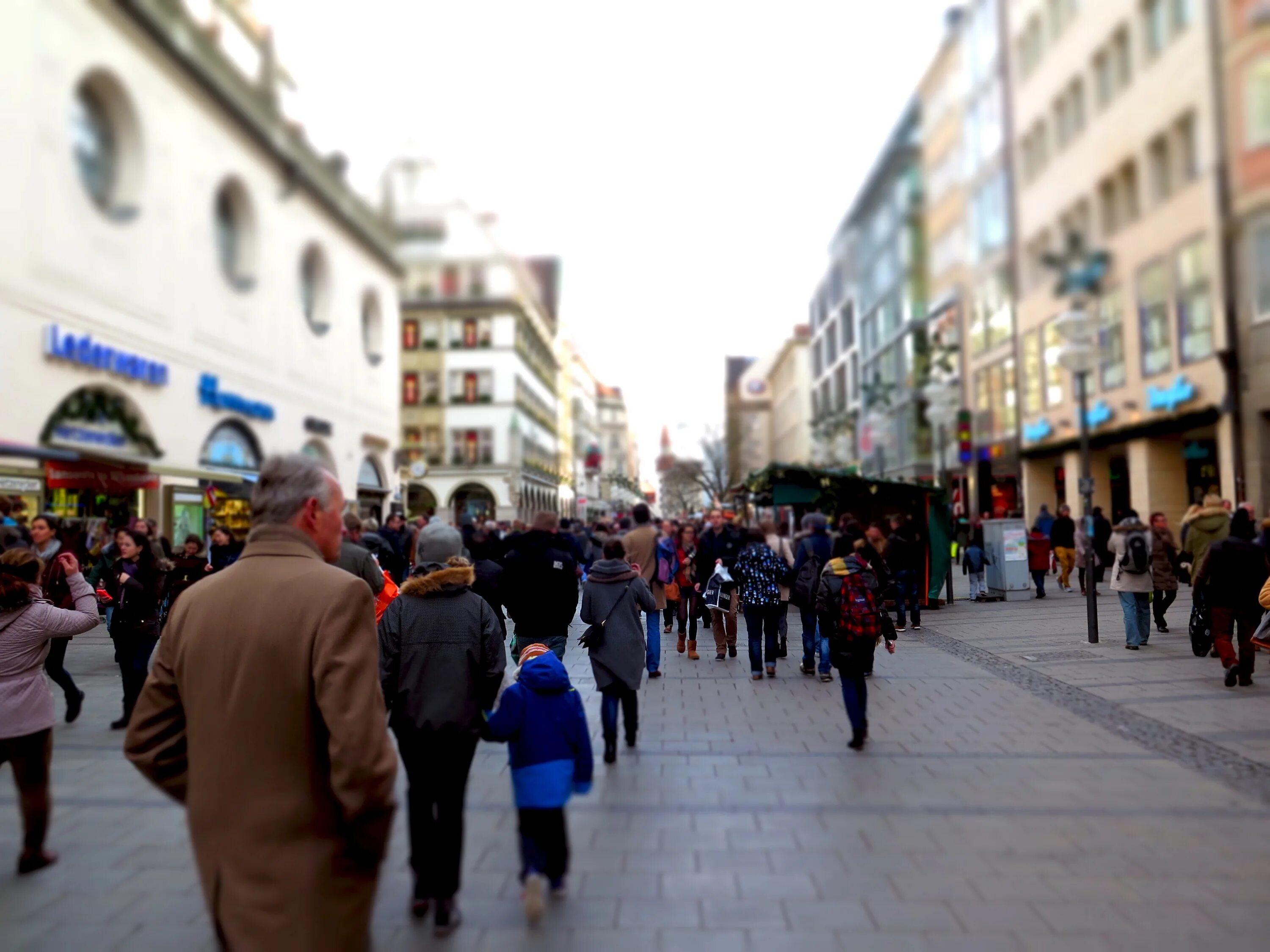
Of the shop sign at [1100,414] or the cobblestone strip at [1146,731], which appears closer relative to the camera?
the cobblestone strip at [1146,731]

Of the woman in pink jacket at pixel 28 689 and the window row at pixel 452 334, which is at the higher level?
the window row at pixel 452 334

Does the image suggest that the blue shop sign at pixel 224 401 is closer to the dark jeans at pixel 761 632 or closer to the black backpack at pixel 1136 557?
the dark jeans at pixel 761 632

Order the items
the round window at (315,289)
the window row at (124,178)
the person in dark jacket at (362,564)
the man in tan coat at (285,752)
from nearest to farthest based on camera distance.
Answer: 1. the man in tan coat at (285,752)
2. the person in dark jacket at (362,564)
3. the window row at (124,178)
4. the round window at (315,289)

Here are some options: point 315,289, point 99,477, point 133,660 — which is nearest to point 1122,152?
point 133,660

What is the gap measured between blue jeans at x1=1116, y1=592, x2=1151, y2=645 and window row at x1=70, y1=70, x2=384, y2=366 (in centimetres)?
2081

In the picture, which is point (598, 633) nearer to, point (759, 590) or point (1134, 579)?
point (759, 590)

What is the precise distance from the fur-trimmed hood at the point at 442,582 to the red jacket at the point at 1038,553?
16995 mm

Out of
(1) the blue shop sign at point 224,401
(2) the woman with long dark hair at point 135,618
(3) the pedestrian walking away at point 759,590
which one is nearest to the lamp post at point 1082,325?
(3) the pedestrian walking away at point 759,590

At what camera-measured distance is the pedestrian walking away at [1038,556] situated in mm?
19891

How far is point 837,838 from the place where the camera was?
17.5ft

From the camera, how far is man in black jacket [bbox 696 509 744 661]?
41.9 feet

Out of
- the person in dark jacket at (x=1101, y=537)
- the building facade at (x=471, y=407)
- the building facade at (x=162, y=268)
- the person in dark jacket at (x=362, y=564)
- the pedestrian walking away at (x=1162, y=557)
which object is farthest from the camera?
the building facade at (x=471, y=407)

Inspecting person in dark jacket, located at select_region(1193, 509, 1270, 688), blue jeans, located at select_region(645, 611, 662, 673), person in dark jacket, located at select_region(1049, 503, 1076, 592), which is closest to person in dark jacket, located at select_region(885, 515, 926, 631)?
blue jeans, located at select_region(645, 611, 662, 673)

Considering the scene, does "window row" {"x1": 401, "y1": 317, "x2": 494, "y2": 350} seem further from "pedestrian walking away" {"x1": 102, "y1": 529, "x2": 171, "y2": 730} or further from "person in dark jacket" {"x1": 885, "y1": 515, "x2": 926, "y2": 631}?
"pedestrian walking away" {"x1": 102, "y1": 529, "x2": 171, "y2": 730}
